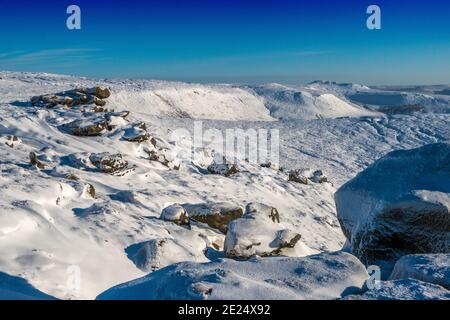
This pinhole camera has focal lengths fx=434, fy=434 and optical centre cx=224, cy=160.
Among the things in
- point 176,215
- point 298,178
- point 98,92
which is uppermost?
point 98,92

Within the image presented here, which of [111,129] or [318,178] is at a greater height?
[111,129]

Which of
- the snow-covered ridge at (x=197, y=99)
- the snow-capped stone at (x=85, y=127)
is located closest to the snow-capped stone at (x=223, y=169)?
the snow-capped stone at (x=85, y=127)

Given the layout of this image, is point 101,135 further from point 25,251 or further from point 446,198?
point 446,198

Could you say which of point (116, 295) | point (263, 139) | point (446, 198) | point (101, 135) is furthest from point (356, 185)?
point (263, 139)

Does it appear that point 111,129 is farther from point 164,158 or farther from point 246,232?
point 246,232

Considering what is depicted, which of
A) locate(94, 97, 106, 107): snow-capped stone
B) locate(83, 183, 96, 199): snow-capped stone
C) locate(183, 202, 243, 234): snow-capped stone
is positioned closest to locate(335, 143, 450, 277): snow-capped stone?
locate(183, 202, 243, 234): snow-capped stone

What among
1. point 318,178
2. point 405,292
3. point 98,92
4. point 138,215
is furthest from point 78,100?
point 405,292

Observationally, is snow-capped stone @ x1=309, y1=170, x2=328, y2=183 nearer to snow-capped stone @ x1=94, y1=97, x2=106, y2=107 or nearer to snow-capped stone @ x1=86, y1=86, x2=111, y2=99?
snow-capped stone @ x1=94, y1=97, x2=106, y2=107
